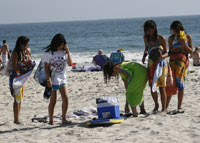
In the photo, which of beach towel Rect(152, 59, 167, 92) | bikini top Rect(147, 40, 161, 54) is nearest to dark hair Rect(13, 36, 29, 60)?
bikini top Rect(147, 40, 161, 54)

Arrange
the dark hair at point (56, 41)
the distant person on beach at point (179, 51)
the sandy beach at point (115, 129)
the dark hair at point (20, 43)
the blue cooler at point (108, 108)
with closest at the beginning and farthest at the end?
the sandy beach at point (115, 129) < the dark hair at point (56, 41) < the blue cooler at point (108, 108) < the dark hair at point (20, 43) < the distant person on beach at point (179, 51)

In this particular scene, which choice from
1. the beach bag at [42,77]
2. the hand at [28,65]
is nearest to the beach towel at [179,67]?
the beach bag at [42,77]

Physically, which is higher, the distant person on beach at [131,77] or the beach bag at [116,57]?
the beach bag at [116,57]

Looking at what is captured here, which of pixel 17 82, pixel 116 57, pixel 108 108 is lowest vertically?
pixel 108 108

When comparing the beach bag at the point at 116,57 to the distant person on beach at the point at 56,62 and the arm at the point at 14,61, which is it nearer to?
the distant person on beach at the point at 56,62

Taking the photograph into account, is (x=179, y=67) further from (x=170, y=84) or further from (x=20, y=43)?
(x=20, y=43)

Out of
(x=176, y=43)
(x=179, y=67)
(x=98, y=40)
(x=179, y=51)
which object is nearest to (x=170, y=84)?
(x=179, y=67)

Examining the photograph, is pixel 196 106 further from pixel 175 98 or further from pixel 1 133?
pixel 1 133

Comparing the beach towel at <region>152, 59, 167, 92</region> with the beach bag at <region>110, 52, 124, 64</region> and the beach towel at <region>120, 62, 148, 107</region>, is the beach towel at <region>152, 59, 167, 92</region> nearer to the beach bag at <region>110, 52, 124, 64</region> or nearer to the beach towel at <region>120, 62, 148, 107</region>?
the beach towel at <region>120, 62, 148, 107</region>

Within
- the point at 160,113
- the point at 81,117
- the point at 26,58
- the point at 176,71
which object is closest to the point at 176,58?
the point at 176,71

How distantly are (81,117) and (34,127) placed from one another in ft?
2.89

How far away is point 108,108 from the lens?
5469mm

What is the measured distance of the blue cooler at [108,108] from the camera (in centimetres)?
545

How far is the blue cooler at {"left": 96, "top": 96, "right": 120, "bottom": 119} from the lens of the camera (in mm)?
5453
